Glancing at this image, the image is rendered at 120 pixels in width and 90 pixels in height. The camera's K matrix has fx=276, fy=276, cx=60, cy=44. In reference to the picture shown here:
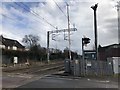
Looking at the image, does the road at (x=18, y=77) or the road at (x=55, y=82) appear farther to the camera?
the road at (x=18, y=77)

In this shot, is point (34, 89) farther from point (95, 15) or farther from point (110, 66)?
point (95, 15)

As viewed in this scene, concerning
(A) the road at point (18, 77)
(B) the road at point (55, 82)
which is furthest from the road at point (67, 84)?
(A) the road at point (18, 77)

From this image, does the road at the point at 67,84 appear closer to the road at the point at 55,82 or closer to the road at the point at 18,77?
the road at the point at 55,82

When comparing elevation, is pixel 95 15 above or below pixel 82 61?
above

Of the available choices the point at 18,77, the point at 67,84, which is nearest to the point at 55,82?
the point at 67,84

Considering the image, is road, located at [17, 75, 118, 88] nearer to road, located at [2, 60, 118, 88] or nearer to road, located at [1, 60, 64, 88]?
road, located at [2, 60, 118, 88]

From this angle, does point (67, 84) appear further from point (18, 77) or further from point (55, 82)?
point (18, 77)

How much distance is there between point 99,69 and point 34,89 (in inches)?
631

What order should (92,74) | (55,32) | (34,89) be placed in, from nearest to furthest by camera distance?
(34,89) < (92,74) < (55,32)

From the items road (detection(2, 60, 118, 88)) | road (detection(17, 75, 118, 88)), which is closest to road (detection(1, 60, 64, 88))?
road (detection(2, 60, 118, 88))

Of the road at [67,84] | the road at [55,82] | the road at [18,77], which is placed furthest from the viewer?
the road at [18,77]

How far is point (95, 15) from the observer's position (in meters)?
32.3

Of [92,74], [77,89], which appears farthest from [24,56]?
[77,89]

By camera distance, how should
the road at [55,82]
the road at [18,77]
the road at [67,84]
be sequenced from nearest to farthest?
the road at [67,84] < the road at [55,82] < the road at [18,77]
